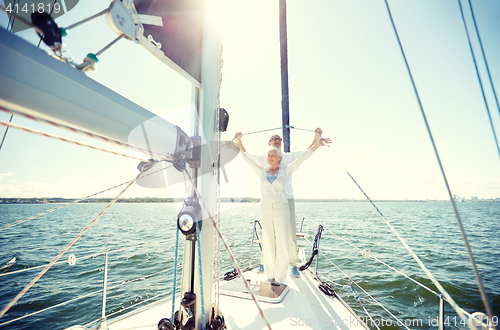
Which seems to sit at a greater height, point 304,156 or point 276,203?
point 304,156

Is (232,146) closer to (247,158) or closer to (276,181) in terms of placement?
(247,158)

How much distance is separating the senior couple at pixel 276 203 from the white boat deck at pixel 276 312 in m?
0.27

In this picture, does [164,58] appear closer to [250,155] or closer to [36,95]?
[36,95]

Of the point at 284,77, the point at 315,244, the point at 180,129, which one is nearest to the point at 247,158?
the point at 315,244

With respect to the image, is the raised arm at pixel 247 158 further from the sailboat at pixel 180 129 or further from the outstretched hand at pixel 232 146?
the sailboat at pixel 180 129

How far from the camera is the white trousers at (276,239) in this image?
235cm

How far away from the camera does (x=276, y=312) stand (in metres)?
1.91

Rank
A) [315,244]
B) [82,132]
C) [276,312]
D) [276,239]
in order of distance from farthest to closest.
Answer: [315,244]
[276,239]
[276,312]
[82,132]

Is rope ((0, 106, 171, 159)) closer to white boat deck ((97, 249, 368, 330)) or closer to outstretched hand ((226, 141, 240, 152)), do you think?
outstretched hand ((226, 141, 240, 152))

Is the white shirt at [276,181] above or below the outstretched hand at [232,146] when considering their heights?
below

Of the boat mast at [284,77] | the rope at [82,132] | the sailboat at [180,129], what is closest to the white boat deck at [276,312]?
the sailboat at [180,129]

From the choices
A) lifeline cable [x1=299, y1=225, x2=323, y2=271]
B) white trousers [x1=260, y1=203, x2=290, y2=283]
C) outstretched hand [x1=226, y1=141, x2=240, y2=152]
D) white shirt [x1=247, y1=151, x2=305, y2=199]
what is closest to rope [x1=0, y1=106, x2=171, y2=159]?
outstretched hand [x1=226, y1=141, x2=240, y2=152]

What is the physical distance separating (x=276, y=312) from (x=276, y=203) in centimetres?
102

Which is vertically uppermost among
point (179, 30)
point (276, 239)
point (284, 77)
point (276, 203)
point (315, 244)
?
point (284, 77)
